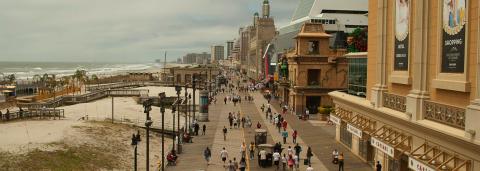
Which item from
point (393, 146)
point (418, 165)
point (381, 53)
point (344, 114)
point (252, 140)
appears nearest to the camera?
point (418, 165)

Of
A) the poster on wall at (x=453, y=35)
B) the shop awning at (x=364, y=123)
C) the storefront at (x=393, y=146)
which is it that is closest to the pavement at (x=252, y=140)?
the shop awning at (x=364, y=123)

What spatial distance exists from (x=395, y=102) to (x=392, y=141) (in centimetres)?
206

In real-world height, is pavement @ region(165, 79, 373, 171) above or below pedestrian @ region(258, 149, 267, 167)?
below

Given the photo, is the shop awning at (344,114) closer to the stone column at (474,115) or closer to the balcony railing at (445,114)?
the balcony railing at (445,114)

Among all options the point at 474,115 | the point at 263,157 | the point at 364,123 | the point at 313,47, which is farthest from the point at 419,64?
the point at 313,47

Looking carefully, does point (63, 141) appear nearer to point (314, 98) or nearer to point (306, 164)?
point (306, 164)

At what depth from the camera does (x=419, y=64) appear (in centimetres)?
1867

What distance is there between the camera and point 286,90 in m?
67.6

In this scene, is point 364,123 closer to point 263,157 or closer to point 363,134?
point 363,134

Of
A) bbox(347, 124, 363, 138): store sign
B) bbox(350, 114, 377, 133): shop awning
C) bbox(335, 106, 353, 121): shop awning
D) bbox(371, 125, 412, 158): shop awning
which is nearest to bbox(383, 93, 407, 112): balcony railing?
bbox(371, 125, 412, 158): shop awning

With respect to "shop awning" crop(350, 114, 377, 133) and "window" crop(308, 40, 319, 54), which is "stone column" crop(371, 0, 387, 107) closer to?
"shop awning" crop(350, 114, 377, 133)

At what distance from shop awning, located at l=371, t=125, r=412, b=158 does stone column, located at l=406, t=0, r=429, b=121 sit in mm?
1480

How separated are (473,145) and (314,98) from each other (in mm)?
43231

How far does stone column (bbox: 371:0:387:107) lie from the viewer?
23.4 meters
